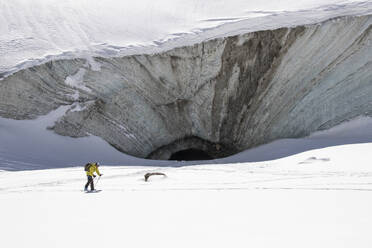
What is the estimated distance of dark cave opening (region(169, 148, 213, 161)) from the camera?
32.8 ft

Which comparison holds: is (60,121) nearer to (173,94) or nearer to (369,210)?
(173,94)

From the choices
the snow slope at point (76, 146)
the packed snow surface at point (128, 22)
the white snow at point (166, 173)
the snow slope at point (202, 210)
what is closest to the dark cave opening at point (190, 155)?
the snow slope at point (76, 146)

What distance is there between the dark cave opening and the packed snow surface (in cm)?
336

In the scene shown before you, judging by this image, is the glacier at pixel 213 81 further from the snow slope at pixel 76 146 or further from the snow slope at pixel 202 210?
the snow slope at pixel 202 210

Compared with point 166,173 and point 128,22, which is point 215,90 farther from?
point 166,173

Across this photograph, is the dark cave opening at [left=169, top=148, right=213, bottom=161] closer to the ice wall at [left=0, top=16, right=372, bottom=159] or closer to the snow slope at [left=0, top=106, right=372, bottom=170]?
the ice wall at [left=0, top=16, right=372, bottom=159]

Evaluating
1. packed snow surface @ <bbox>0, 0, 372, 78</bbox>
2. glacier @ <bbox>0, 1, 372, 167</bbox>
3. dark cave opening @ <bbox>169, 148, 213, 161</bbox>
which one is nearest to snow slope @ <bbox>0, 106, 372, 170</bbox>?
glacier @ <bbox>0, 1, 372, 167</bbox>

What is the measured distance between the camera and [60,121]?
8.26 meters

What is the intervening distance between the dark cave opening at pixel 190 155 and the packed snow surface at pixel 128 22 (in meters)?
→ 3.36

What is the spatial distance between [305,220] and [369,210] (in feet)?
2.15

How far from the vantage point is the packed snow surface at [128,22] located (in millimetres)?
7547

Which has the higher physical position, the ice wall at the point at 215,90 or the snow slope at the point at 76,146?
the ice wall at the point at 215,90

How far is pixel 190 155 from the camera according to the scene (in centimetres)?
1023

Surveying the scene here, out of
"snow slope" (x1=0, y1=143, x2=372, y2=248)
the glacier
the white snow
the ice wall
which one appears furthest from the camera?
the ice wall
